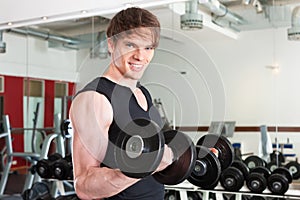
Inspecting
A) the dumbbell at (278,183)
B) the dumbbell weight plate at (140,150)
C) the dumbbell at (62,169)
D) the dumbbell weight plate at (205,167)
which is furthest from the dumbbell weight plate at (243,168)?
the dumbbell weight plate at (140,150)

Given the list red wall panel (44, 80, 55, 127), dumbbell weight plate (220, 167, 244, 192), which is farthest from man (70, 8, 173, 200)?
red wall panel (44, 80, 55, 127)

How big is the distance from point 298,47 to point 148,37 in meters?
2.55

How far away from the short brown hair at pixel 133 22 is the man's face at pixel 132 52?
0.7 inches

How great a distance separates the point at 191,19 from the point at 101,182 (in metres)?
2.78

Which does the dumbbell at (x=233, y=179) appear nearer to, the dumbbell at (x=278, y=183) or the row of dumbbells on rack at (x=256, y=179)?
the row of dumbbells on rack at (x=256, y=179)

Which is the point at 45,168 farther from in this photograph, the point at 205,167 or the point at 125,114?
the point at 125,114

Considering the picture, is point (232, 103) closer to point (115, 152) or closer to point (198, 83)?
point (198, 83)

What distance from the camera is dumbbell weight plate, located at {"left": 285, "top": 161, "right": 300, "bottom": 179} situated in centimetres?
335

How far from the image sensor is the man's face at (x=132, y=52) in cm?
120

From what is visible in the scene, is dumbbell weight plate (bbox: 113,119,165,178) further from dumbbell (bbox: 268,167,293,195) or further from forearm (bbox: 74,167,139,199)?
dumbbell (bbox: 268,167,293,195)

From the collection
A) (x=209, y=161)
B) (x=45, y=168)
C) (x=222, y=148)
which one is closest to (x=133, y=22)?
(x=209, y=161)

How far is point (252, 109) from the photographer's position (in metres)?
3.54

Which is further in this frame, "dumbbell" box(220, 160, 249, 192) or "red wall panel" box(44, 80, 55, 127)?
"red wall panel" box(44, 80, 55, 127)

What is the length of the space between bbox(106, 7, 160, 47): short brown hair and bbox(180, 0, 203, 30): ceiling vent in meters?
2.30
